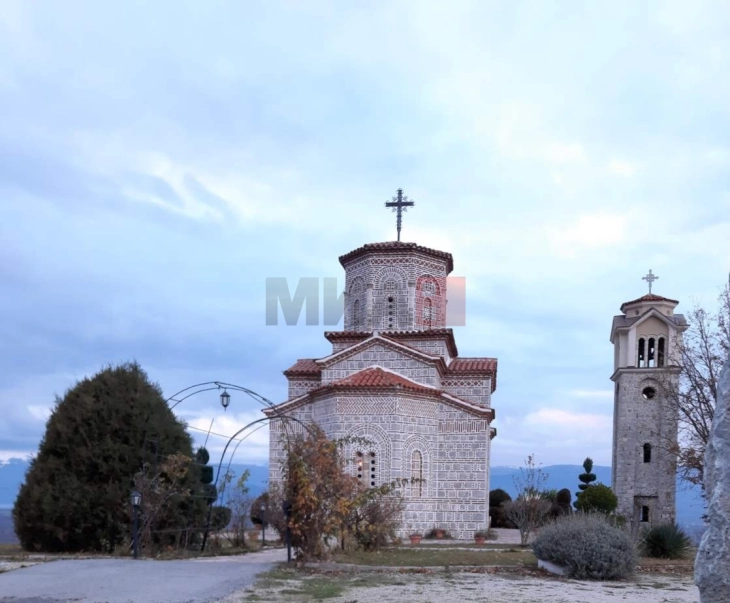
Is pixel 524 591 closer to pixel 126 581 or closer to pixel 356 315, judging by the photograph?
pixel 126 581

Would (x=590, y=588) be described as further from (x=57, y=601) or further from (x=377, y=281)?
(x=377, y=281)

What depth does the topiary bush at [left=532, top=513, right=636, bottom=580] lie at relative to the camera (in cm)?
1225

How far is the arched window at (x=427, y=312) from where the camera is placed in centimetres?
2617

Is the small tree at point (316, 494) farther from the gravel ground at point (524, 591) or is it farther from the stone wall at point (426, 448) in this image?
the stone wall at point (426, 448)

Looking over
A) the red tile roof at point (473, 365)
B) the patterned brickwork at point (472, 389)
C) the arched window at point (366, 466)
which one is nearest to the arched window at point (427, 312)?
the red tile roof at point (473, 365)

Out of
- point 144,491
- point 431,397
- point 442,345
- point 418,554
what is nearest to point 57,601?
point 144,491

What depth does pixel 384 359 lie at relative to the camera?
954 inches

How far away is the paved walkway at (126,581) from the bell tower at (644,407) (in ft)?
73.0

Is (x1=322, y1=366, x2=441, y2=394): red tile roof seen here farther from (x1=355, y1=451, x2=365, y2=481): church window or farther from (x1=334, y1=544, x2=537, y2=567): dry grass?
(x1=334, y1=544, x2=537, y2=567): dry grass

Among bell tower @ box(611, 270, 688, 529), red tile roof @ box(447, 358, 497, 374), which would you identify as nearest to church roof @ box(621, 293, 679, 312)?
bell tower @ box(611, 270, 688, 529)

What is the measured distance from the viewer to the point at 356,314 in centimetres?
2664

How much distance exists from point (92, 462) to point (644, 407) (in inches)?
948

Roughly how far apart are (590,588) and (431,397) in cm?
1230

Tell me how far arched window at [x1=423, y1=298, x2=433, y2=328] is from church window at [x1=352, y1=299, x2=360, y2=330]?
2.33 metres
